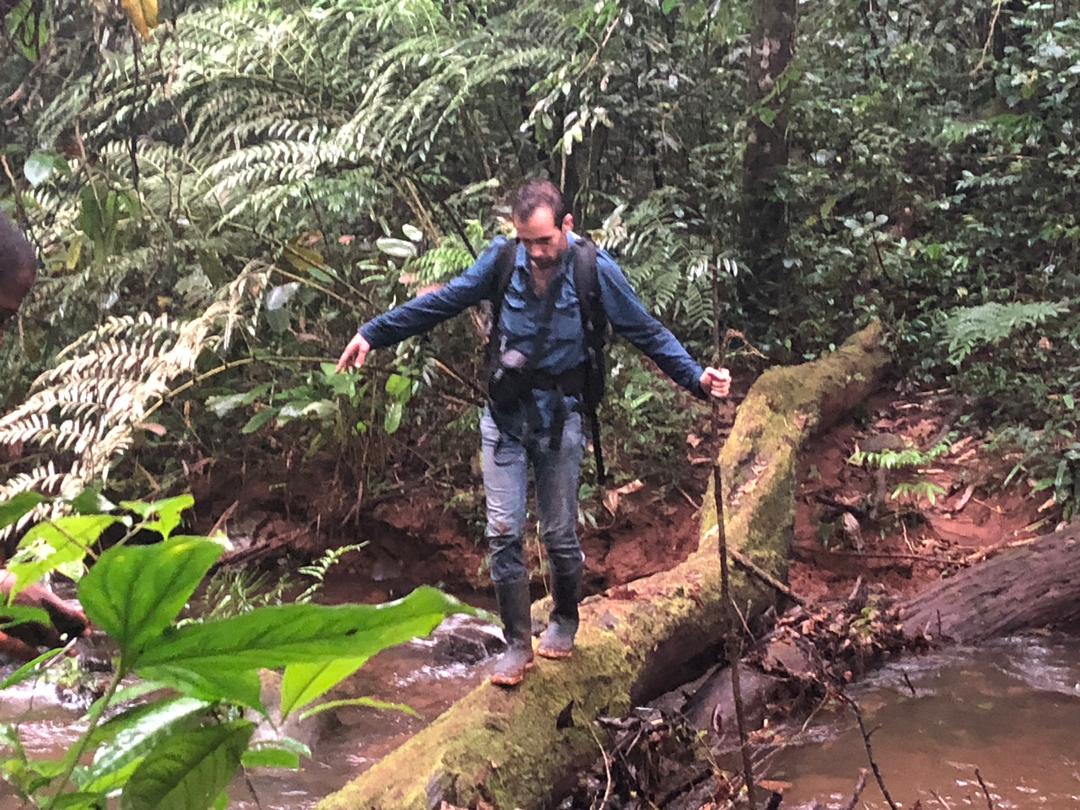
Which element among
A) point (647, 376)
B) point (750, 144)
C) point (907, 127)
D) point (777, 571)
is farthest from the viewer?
point (907, 127)

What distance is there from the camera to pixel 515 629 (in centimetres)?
308

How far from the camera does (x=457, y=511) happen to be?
545 cm

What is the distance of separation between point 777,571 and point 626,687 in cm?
141

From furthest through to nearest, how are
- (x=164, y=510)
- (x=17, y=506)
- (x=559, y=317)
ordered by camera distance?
(x=559, y=317) < (x=164, y=510) < (x=17, y=506)

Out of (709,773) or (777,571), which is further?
(777,571)

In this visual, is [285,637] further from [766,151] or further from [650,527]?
[766,151]

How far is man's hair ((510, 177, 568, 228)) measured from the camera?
298cm

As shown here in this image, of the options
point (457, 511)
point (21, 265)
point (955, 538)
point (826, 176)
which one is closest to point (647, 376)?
point (457, 511)

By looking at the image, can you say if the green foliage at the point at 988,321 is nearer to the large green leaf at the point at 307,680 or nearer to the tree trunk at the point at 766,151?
the tree trunk at the point at 766,151

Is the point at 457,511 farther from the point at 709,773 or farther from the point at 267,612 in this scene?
the point at 267,612

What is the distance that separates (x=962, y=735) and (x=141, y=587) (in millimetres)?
3476

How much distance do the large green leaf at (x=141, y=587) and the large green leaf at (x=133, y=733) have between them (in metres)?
0.22

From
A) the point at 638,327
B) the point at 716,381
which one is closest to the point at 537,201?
the point at 638,327

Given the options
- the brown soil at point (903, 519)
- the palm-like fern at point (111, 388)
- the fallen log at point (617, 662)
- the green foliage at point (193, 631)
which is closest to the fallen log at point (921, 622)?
the fallen log at point (617, 662)
